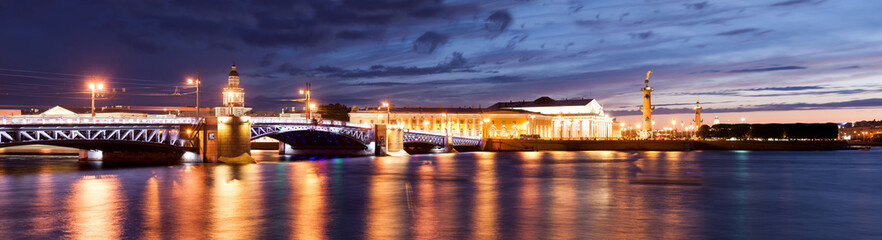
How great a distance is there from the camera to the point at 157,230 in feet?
70.4

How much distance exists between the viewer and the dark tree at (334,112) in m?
176

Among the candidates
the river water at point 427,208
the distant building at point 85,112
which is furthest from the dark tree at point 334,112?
the river water at point 427,208

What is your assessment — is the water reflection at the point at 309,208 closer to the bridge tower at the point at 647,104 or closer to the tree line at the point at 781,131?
the bridge tower at the point at 647,104

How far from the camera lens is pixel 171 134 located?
64500 millimetres

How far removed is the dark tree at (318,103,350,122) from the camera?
579 ft

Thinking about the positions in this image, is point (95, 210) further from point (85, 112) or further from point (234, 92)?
point (85, 112)

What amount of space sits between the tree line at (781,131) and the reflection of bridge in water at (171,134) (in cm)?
8703

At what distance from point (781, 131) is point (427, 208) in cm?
13504

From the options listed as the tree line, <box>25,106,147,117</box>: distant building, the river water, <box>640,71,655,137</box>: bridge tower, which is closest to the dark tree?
<box>25,106,147,117</box>: distant building

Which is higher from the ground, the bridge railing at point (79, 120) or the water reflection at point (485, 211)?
the bridge railing at point (79, 120)

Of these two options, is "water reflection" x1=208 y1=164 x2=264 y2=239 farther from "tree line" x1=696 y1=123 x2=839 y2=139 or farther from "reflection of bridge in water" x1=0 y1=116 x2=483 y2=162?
"tree line" x1=696 y1=123 x2=839 y2=139

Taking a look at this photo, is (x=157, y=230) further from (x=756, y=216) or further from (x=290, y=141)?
(x=290, y=141)

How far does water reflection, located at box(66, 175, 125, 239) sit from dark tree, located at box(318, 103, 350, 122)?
132 metres

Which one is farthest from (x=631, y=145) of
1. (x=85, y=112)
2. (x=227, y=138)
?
(x=85, y=112)
